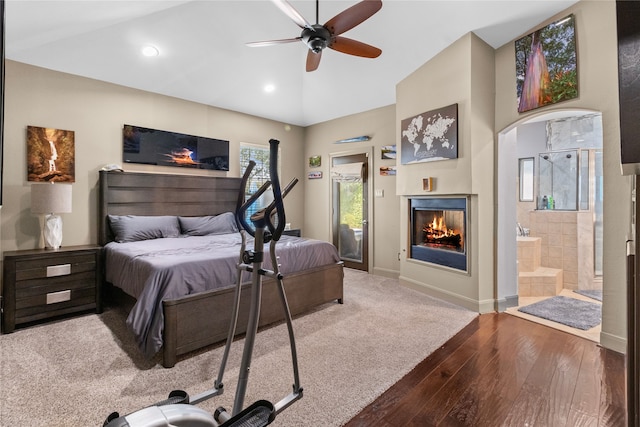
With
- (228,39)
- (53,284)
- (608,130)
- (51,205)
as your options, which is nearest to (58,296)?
(53,284)

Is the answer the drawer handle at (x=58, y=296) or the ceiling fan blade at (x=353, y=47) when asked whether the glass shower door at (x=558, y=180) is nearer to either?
the ceiling fan blade at (x=353, y=47)

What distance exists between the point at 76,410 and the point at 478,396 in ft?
8.10

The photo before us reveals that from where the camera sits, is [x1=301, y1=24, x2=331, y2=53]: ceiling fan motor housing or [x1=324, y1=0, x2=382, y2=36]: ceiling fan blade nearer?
[x1=324, y1=0, x2=382, y2=36]: ceiling fan blade

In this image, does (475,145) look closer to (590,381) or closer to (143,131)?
(590,381)

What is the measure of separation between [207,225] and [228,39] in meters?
2.50

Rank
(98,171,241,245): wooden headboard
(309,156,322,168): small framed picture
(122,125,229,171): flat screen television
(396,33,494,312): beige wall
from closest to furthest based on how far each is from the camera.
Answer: (396,33,494,312): beige wall < (98,171,241,245): wooden headboard < (122,125,229,171): flat screen television < (309,156,322,168): small framed picture

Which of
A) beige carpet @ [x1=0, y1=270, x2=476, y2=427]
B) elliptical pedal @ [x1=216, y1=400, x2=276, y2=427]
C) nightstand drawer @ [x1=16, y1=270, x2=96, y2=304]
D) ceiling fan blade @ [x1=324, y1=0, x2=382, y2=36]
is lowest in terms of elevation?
beige carpet @ [x1=0, y1=270, x2=476, y2=427]

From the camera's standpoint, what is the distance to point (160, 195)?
4461 mm

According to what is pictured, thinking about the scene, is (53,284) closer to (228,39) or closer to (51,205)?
(51,205)

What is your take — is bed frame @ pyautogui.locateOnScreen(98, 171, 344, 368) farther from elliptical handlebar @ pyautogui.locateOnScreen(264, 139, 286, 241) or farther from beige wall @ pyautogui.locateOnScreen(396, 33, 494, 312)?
beige wall @ pyautogui.locateOnScreen(396, 33, 494, 312)

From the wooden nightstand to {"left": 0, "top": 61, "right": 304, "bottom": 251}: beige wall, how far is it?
0.61 m

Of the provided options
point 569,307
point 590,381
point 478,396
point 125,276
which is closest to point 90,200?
point 125,276

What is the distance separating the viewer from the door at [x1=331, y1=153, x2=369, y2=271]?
563 centimetres

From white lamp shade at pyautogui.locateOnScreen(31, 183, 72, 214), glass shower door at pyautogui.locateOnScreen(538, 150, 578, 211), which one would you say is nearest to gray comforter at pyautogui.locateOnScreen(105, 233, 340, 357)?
white lamp shade at pyautogui.locateOnScreen(31, 183, 72, 214)
